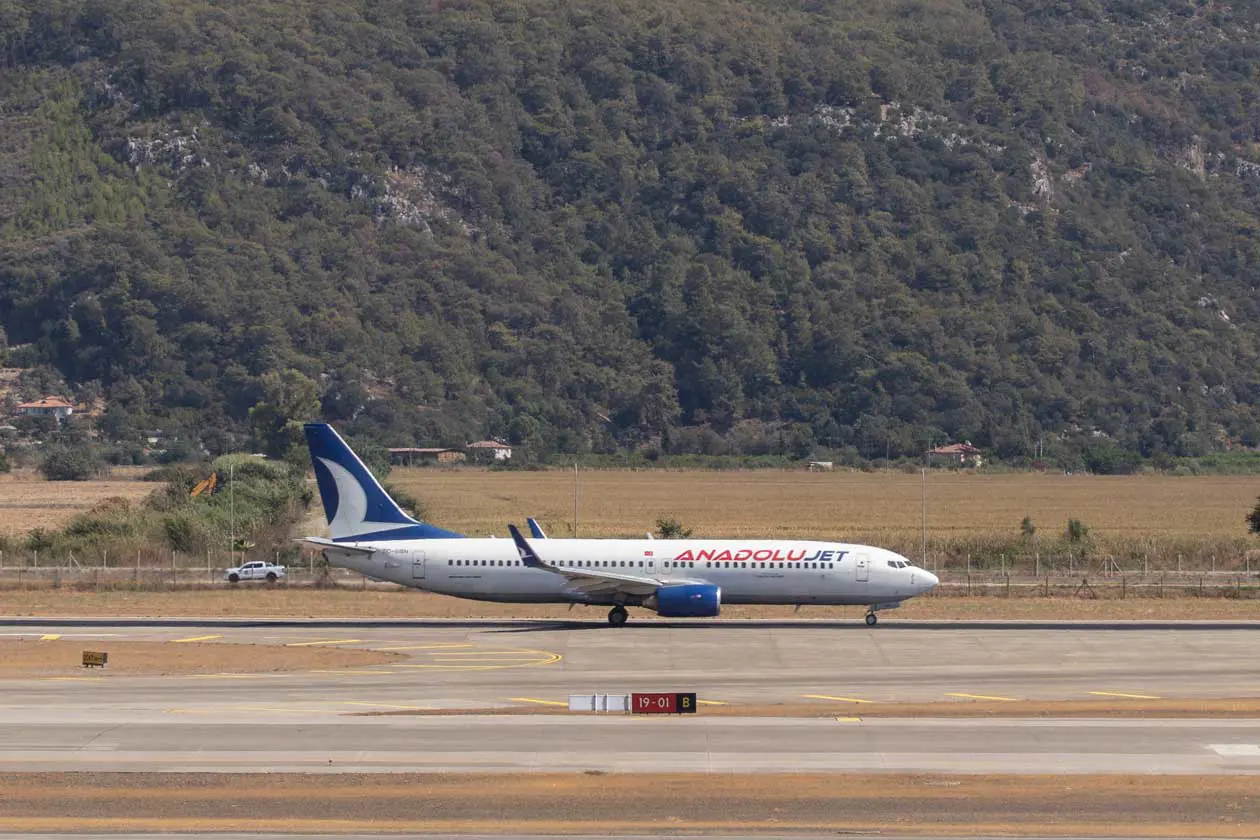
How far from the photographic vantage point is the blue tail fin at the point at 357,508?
202 ft

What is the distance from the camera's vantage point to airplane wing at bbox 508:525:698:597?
58.3 m

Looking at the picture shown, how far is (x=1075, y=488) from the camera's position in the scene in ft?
543

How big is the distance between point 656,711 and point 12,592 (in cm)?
3886

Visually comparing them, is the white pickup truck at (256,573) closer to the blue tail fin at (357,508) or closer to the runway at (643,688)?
the blue tail fin at (357,508)

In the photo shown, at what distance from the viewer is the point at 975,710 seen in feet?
133

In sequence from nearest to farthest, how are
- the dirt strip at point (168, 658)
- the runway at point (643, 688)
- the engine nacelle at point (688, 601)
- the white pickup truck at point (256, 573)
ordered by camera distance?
1. the runway at point (643, 688)
2. the dirt strip at point (168, 658)
3. the engine nacelle at point (688, 601)
4. the white pickup truck at point (256, 573)

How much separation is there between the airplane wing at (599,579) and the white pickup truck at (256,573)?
17.8 metres

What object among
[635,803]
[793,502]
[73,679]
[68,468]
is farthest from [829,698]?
[68,468]

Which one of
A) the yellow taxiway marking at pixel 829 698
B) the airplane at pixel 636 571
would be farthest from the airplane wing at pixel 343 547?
the yellow taxiway marking at pixel 829 698

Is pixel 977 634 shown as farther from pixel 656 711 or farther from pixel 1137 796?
pixel 1137 796

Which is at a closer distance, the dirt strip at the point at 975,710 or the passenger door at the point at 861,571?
the dirt strip at the point at 975,710

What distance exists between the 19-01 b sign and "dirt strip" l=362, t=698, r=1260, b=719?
0.49 meters

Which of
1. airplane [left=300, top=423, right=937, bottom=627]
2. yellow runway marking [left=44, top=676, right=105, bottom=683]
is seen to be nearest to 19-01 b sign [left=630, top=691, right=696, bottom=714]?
yellow runway marking [left=44, top=676, right=105, bottom=683]

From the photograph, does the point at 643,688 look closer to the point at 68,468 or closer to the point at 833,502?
the point at 833,502
